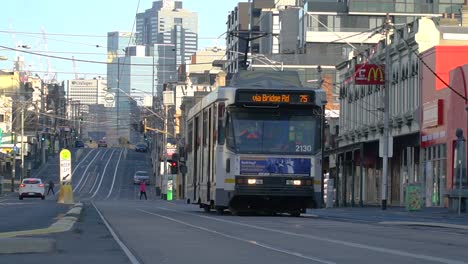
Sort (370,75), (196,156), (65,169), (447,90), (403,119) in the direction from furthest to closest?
1. (403,119)
2. (65,169)
3. (370,75)
4. (447,90)
5. (196,156)

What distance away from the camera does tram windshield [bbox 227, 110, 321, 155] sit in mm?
32750

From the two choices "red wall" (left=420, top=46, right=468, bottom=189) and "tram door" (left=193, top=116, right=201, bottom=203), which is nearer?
"tram door" (left=193, top=116, right=201, bottom=203)

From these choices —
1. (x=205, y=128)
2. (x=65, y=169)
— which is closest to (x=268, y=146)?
(x=205, y=128)

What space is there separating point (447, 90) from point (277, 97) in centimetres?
2180

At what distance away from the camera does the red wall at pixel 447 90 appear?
51.1m

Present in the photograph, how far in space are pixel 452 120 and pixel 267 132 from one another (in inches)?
844

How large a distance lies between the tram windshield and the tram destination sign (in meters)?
0.31

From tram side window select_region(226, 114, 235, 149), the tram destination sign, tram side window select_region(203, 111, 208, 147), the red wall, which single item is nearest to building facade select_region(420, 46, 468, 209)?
the red wall

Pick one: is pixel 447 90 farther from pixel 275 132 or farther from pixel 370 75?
→ pixel 275 132

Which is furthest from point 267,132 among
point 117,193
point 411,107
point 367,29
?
point 117,193

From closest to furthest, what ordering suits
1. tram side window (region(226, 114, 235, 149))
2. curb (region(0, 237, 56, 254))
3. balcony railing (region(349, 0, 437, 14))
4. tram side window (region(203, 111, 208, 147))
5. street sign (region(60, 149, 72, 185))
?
curb (region(0, 237, 56, 254)) → tram side window (region(226, 114, 235, 149)) → tram side window (region(203, 111, 208, 147)) → street sign (region(60, 149, 72, 185)) → balcony railing (region(349, 0, 437, 14))

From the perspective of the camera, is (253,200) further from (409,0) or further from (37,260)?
(409,0)

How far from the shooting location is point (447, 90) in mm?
52781

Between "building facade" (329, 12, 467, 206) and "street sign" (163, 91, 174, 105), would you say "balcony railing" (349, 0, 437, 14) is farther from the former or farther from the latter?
"street sign" (163, 91, 174, 105)
